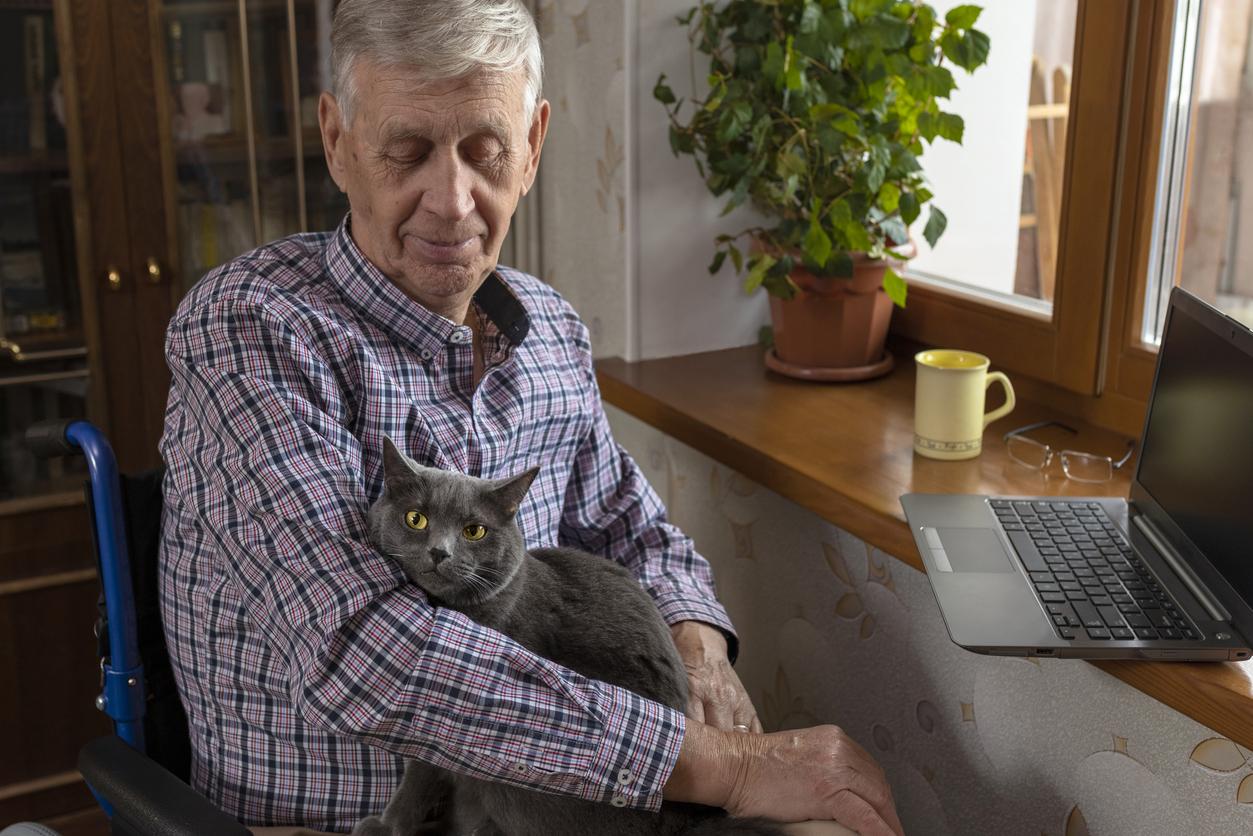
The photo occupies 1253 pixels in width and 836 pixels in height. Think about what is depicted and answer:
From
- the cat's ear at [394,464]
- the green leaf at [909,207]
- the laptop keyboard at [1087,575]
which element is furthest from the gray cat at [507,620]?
the green leaf at [909,207]

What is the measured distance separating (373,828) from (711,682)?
434 mm

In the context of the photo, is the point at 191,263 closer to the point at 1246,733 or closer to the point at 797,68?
the point at 797,68

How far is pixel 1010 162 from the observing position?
1896 mm

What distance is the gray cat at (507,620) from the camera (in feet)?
3.64

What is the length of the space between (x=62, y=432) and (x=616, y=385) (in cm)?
96

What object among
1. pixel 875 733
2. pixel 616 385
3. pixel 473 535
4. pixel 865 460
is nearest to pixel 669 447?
pixel 616 385

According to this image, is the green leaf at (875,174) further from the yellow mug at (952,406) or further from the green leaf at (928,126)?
the yellow mug at (952,406)

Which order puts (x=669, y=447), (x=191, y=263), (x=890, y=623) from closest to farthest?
(x=890, y=623)
(x=669, y=447)
(x=191, y=263)

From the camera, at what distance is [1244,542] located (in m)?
1.07

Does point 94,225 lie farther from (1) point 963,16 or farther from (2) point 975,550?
(2) point 975,550

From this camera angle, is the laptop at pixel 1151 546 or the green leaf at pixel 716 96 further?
the green leaf at pixel 716 96

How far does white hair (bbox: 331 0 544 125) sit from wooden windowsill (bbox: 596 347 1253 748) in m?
0.68

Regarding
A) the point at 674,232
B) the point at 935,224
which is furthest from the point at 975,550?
the point at 674,232

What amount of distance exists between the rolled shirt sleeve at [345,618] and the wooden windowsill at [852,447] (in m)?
0.46
